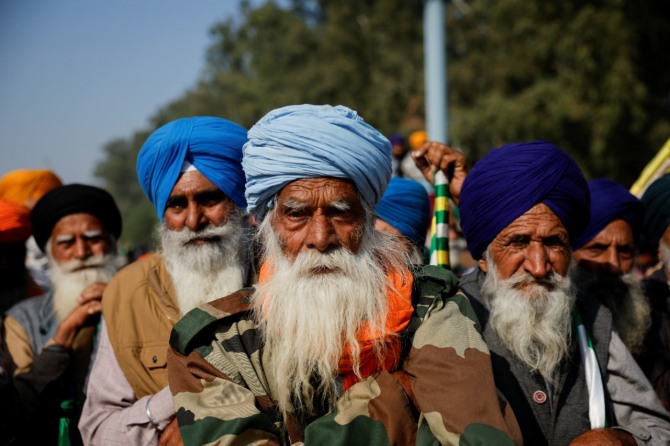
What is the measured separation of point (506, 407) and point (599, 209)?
6.59 feet

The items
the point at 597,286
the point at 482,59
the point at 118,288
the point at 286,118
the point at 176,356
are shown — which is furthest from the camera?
the point at 482,59

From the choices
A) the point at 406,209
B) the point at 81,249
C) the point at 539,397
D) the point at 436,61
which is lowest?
the point at 539,397

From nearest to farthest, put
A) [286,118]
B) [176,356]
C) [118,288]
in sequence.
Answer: [176,356]
[286,118]
[118,288]

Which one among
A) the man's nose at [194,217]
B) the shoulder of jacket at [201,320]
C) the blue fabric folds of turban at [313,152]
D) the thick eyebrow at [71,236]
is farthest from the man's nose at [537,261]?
the thick eyebrow at [71,236]

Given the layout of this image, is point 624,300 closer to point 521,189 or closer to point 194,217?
point 521,189

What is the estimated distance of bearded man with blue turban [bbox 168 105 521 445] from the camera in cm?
213

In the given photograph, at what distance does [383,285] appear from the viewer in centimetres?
246

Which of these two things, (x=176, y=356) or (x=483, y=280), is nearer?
(x=176, y=356)

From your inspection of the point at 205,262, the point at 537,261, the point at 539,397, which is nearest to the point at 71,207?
the point at 205,262

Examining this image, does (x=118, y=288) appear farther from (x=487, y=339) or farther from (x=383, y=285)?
(x=487, y=339)

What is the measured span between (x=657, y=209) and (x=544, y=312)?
1.52m

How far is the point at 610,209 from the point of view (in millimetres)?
3814

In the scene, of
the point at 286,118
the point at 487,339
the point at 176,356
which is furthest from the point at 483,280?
the point at 176,356

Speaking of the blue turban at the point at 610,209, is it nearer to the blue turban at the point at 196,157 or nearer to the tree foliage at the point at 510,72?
the blue turban at the point at 196,157
